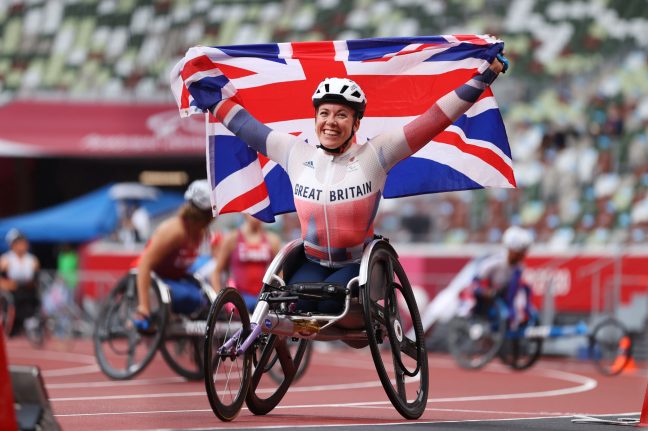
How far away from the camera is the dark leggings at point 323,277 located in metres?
7.89

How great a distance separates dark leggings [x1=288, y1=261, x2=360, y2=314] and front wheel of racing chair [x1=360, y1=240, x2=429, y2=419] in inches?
6.6

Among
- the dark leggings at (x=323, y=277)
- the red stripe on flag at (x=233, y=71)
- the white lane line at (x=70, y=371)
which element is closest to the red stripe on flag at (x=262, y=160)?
the red stripe on flag at (x=233, y=71)

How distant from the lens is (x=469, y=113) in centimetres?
933

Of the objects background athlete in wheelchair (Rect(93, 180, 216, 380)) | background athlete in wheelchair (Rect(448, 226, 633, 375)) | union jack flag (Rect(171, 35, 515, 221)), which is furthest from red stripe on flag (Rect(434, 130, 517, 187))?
background athlete in wheelchair (Rect(448, 226, 633, 375))

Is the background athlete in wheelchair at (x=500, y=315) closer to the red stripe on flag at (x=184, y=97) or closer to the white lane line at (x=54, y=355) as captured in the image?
the white lane line at (x=54, y=355)

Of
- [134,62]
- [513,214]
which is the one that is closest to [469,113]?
[513,214]

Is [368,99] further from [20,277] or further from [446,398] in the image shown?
[20,277]

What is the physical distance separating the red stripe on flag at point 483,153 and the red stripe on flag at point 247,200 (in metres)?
1.27

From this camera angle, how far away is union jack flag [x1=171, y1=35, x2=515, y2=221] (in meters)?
9.11

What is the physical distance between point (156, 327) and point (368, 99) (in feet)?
13.9

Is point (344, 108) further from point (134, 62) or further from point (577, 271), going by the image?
point (134, 62)

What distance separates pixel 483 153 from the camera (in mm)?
9195

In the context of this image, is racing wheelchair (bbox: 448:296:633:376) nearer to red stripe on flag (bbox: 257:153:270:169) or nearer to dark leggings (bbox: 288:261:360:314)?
red stripe on flag (bbox: 257:153:270:169)

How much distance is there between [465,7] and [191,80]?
19.8 metres
